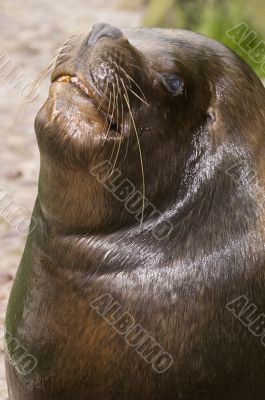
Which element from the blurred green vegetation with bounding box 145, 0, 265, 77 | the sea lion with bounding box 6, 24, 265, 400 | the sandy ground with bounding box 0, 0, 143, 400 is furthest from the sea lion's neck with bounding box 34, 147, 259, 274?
the blurred green vegetation with bounding box 145, 0, 265, 77

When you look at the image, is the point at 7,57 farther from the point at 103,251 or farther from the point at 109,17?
the point at 103,251

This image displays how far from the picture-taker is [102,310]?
14.9ft

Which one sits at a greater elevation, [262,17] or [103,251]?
[103,251]

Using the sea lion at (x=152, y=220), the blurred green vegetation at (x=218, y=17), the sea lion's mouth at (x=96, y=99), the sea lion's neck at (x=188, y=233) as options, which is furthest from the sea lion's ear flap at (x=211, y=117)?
the blurred green vegetation at (x=218, y=17)

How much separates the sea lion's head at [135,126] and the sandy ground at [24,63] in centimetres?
89

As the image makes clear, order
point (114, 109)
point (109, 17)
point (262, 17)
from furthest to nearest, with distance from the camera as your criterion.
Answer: point (109, 17) → point (262, 17) → point (114, 109)

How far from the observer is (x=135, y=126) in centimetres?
449

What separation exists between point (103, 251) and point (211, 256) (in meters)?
0.47

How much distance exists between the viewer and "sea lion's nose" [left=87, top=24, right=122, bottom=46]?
4.49 metres

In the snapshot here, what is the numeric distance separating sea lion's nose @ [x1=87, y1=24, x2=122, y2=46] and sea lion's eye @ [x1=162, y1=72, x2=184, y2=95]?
0.26 meters

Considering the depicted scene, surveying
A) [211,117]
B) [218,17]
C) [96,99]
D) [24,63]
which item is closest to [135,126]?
[96,99]

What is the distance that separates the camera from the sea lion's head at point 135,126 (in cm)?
443

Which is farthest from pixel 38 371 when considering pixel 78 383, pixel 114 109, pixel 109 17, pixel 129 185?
pixel 109 17

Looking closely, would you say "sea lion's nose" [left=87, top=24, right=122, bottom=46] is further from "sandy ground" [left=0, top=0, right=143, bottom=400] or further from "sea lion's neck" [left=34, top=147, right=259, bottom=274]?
"sandy ground" [left=0, top=0, right=143, bottom=400]
